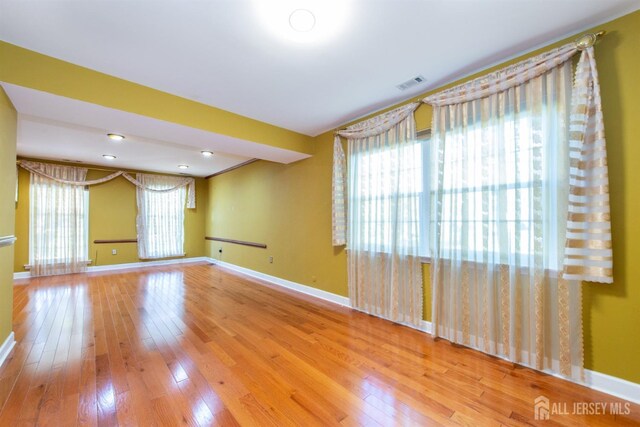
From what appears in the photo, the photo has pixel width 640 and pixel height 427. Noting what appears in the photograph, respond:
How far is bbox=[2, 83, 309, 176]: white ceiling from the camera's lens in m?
2.35

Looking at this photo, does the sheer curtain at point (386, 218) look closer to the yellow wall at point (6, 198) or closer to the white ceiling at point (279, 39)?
the white ceiling at point (279, 39)

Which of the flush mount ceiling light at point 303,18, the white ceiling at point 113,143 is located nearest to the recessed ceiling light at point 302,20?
the flush mount ceiling light at point 303,18

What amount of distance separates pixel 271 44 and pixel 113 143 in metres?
3.81

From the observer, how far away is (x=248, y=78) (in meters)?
2.43

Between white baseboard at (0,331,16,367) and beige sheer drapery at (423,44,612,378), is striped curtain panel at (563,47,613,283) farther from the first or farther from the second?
white baseboard at (0,331,16,367)

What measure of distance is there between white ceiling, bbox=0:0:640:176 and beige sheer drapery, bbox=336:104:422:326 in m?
0.43

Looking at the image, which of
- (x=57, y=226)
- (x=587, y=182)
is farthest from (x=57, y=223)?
(x=587, y=182)

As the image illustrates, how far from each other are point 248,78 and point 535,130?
248 centimetres

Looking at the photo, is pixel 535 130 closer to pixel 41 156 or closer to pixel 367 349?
pixel 367 349

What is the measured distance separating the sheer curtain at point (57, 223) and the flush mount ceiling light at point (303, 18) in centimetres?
637

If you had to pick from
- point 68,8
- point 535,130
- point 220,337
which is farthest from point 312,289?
point 68,8

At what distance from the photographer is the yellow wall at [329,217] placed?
5.57ft

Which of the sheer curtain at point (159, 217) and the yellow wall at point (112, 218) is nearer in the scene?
the yellow wall at point (112, 218)

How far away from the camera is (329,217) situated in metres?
3.82
